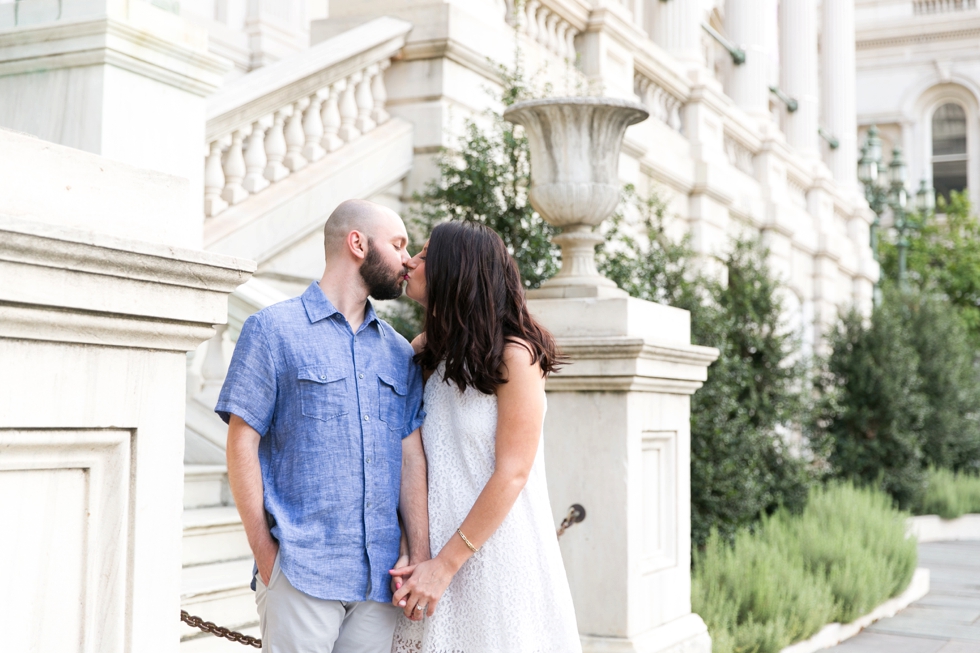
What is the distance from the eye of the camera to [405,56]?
26.8 ft

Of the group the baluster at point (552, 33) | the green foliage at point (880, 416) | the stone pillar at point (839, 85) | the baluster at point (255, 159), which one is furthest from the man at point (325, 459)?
the stone pillar at point (839, 85)

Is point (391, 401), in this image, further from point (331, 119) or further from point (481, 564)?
point (331, 119)

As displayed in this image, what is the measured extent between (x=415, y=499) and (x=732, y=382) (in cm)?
609

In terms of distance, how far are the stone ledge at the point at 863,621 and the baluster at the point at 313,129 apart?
14.5 feet

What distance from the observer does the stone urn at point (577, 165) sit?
5105 mm

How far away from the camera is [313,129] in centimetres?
739

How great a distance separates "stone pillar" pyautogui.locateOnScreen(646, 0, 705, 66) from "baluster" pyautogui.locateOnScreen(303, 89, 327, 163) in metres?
7.67

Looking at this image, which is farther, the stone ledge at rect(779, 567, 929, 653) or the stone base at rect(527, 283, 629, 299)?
the stone ledge at rect(779, 567, 929, 653)

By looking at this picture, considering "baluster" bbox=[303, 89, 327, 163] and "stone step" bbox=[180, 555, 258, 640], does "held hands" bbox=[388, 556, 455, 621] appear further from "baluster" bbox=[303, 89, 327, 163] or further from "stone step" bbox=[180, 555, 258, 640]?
"baluster" bbox=[303, 89, 327, 163]

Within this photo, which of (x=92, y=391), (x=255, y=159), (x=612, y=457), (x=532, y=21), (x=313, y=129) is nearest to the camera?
(x=92, y=391)

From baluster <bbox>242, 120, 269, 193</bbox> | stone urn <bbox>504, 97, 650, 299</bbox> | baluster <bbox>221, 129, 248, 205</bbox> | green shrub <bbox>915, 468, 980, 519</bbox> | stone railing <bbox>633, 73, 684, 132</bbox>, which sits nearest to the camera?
stone urn <bbox>504, 97, 650, 299</bbox>

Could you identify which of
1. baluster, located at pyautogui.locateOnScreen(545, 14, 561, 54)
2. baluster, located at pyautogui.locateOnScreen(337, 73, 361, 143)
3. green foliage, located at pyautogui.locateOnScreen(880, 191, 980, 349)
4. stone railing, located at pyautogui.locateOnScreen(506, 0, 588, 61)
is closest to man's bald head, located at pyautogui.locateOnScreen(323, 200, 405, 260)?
baluster, located at pyautogui.locateOnScreen(337, 73, 361, 143)

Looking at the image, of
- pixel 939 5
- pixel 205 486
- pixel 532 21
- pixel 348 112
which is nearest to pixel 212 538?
pixel 205 486

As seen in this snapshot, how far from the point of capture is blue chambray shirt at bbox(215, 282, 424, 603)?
2439 millimetres
